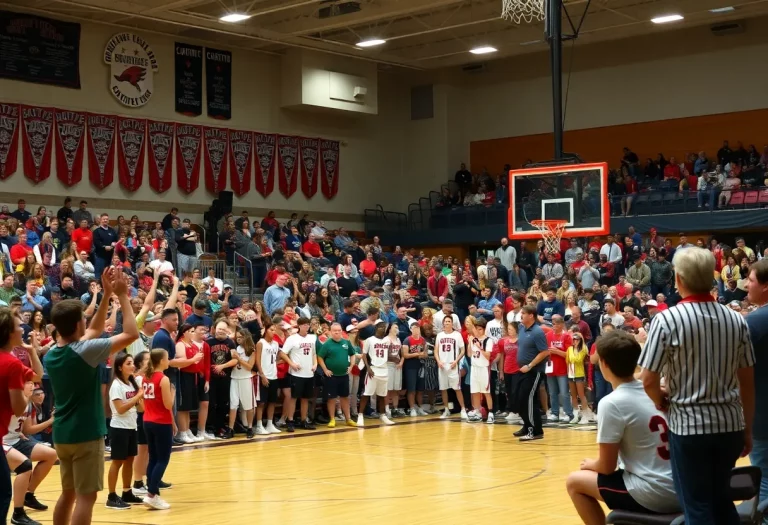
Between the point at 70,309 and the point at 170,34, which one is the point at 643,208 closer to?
the point at 170,34

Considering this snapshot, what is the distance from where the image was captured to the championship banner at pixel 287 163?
2897 centimetres

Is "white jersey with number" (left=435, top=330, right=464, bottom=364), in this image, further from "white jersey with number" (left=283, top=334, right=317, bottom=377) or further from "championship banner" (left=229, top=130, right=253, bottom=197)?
"championship banner" (left=229, top=130, right=253, bottom=197)

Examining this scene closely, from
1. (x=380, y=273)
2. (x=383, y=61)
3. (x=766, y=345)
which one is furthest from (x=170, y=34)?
(x=766, y=345)

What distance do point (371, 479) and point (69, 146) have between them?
16.1 metres

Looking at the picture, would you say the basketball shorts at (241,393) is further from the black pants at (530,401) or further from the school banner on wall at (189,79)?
the school banner on wall at (189,79)

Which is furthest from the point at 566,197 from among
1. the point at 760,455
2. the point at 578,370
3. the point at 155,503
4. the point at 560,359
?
the point at 760,455

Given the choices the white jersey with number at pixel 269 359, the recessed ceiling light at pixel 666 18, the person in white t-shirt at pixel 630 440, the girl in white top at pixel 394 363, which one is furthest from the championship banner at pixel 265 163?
the person in white t-shirt at pixel 630 440

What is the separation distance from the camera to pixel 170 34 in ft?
86.4

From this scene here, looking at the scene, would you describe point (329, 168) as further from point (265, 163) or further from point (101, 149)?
point (101, 149)

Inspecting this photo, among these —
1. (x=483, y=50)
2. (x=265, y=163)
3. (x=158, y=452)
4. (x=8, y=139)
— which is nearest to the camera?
(x=158, y=452)

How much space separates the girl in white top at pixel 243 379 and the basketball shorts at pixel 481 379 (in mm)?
3903

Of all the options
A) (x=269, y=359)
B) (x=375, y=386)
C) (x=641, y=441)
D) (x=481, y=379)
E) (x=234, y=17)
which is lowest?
(x=375, y=386)

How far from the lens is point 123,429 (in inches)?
376

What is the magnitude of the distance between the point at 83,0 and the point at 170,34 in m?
4.22
